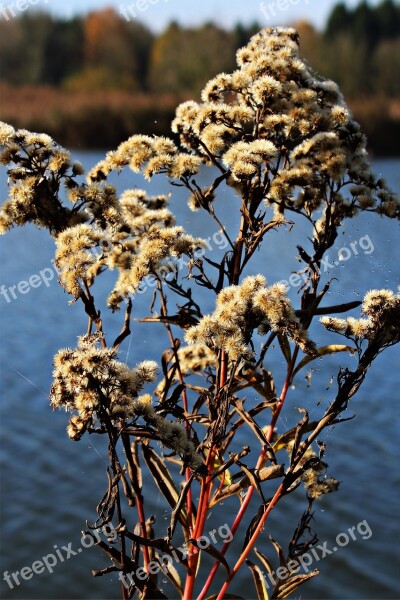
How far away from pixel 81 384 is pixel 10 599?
264 centimetres

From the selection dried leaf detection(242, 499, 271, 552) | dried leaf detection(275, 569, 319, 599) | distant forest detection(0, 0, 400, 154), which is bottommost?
dried leaf detection(275, 569, 319, 599)

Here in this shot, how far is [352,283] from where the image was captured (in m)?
2.54

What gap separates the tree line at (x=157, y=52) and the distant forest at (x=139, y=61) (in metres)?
0.04

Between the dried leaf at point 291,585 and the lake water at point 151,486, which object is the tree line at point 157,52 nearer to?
the lake water at point 151,486

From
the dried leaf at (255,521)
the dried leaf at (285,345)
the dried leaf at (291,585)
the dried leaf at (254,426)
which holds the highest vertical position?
the dried leaf at (285,345)

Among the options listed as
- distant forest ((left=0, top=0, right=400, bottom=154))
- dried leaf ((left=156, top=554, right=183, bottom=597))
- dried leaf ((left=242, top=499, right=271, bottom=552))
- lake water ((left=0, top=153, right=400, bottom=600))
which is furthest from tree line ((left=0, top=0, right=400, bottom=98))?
dried leaf ((left=242, top=499, right=271, bottom=552))

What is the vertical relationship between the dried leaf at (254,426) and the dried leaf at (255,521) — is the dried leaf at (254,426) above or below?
above

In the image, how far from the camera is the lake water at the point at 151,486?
408 cm

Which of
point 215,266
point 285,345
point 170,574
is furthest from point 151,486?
point 215,266

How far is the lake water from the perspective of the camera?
13.4ft

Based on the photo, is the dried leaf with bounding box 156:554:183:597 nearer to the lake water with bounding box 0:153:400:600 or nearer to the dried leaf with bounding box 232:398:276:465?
the dried leaf with bounding box 232:398:276:465

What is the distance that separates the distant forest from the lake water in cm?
1171

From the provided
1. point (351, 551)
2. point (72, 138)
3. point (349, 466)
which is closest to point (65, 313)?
point (349, 466)

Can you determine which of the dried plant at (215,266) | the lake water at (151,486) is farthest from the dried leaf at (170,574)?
the lake water at (151,486)
